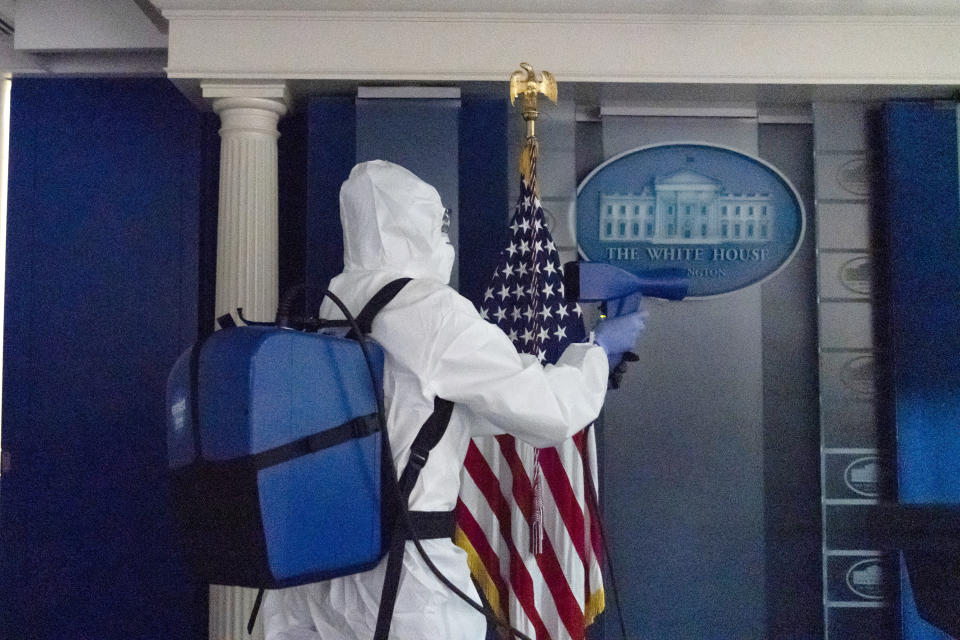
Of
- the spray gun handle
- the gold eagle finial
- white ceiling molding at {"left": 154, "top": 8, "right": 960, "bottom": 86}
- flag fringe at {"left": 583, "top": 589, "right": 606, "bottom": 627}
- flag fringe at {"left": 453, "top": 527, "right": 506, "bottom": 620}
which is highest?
white ceiling molding at {"left": 154, "top": 8, "right": 960, "bottom": 86}

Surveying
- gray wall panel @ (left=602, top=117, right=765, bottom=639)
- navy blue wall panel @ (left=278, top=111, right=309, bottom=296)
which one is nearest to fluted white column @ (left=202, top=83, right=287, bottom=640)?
navy blue wall panel @ (left=278, top=111, right=309, bottom=296)

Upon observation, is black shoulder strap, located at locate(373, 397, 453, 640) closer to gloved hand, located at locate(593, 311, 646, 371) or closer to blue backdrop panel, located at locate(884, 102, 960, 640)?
gloved hand, located at locate(593, 311, 646, 371)

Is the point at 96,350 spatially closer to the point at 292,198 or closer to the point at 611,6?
the point at 292,198

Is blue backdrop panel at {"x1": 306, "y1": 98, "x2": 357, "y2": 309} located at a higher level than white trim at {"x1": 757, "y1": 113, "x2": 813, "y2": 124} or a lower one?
lower

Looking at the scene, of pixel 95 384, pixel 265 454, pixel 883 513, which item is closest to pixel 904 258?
pixel 883 513

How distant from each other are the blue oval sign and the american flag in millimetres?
584

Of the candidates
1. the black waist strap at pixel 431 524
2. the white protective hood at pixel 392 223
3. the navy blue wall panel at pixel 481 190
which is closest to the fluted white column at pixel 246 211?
the navy blue wall panel at pixel 481 190

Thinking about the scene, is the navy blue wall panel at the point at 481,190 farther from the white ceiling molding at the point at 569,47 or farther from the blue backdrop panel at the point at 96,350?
the blue backdrop panel at the point at 96,350

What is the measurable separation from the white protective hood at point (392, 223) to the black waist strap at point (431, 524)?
0.50 meters

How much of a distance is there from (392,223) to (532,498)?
3.39 feet

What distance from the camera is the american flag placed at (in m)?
2.47

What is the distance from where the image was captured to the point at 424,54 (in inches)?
111

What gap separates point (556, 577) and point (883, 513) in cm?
94

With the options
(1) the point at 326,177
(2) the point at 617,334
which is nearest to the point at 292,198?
(1) the point at 326,177
